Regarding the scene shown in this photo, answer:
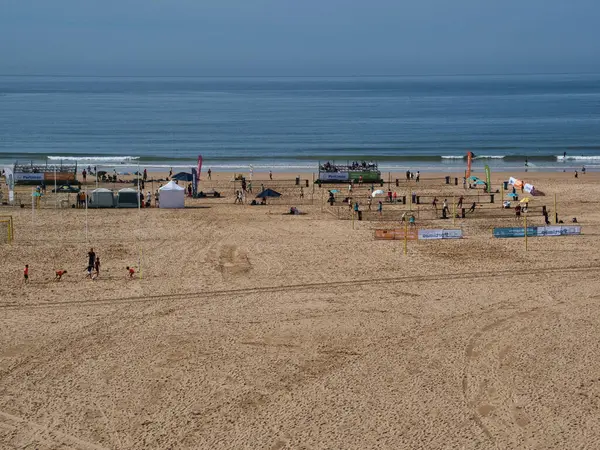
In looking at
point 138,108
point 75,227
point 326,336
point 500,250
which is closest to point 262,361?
point 326,336

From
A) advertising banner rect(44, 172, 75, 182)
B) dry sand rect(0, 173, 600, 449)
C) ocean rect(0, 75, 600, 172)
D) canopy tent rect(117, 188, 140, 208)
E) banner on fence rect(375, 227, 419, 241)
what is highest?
ocean rect(0, 75, 600, 172)

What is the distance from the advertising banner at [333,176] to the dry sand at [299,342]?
50.8 ft

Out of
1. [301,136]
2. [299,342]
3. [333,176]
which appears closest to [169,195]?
[333,176]

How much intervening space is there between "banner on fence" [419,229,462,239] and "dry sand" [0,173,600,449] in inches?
29.8

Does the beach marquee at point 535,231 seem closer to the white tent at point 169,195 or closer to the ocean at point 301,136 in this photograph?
the white tent at point 169,195

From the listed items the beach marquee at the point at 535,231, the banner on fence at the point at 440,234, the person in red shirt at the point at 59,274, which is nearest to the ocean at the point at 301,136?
the beach marquee at the point at 535,231

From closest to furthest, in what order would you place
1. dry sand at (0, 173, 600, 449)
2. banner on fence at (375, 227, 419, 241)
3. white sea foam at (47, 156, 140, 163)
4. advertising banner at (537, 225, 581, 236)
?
1. dry sand at (0, 173, 600, 449)
2. banner on fence at (375, 227, 419, 241)
3. advertising banner at (537, 225, 581, 236)
4. white sea foam at (47, 156, 140, 163)

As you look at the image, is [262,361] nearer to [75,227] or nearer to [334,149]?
[75,227]

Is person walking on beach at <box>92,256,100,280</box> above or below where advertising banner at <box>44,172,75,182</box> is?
below

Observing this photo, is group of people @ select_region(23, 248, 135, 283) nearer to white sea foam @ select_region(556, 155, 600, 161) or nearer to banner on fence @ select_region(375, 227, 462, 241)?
banner on fence @ select_region(375, 227, 462, 241)

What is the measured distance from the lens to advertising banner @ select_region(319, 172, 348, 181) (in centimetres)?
4534

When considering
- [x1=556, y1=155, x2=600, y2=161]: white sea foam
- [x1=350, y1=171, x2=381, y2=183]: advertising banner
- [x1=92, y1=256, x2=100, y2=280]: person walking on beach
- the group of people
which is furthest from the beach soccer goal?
[x1=556, y1=155, x2=600, y2=161]: white sea foam

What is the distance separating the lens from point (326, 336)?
1856 centimetres

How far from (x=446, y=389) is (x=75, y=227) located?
62.8 ft
